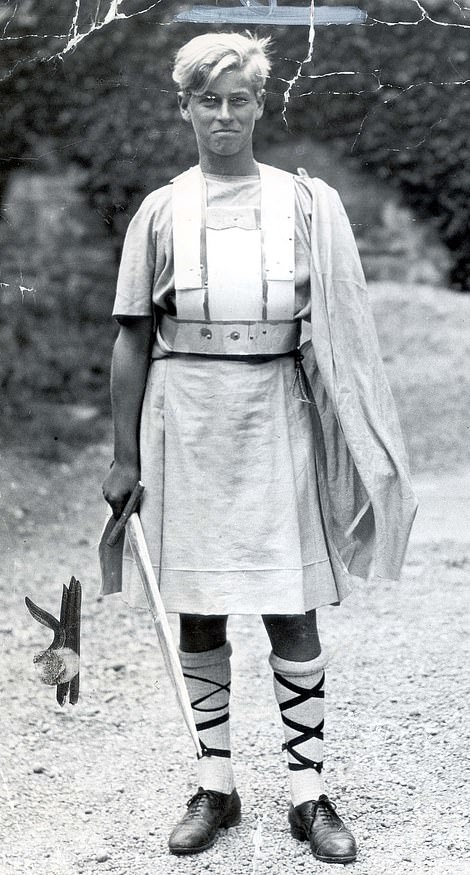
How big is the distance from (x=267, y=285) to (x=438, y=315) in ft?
6.38

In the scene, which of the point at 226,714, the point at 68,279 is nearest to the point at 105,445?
the point at 68,279

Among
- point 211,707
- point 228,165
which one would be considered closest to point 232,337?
point 228,165

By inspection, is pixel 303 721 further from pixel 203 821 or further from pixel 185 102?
pixel 185 102

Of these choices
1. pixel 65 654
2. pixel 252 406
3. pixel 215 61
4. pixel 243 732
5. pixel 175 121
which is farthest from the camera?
pixel 175 121

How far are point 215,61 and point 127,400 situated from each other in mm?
746

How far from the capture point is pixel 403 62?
3.57m

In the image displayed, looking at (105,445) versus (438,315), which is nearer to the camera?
(438,315)

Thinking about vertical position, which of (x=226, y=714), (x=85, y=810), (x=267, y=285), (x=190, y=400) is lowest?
(x=85, y=810)

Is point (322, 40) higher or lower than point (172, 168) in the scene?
higher

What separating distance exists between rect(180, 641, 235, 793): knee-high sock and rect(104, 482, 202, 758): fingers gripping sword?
12cm

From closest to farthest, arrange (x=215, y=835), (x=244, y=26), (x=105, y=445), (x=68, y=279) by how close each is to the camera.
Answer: (x=215, y=835), (x=244, y=26), (x=68, y=279), (x=105, y=445)

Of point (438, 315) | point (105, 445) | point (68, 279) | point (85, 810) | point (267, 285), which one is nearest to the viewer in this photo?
point (267, 285)

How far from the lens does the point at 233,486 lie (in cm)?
260

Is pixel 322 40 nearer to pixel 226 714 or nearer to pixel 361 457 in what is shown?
pixel 361 457
